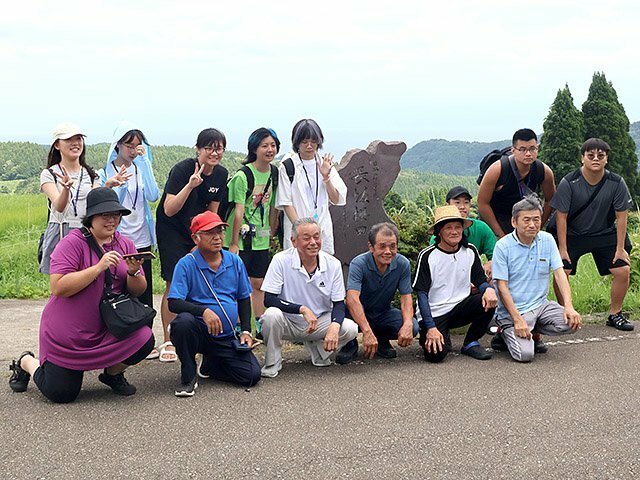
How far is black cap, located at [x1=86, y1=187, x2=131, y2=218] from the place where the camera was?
4.50 meters

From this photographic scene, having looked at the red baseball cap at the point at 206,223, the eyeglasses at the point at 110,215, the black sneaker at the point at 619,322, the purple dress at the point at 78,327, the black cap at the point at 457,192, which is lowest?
the black sneaker at the point at 619,322

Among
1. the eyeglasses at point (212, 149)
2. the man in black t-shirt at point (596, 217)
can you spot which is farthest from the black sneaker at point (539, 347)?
the eyeglasses at point (212, 149)

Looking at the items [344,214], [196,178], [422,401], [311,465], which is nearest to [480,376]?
[422,401]

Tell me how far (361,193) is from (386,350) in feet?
8.22

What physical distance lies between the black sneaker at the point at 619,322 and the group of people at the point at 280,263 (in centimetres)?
2

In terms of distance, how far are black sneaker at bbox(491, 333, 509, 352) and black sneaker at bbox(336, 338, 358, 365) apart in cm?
113

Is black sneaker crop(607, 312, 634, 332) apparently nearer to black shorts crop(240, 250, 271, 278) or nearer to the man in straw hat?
the man in straw hat

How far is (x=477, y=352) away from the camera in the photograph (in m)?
5.63

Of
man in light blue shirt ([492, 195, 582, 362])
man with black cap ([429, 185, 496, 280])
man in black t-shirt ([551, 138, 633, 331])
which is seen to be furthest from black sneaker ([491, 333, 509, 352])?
man in black t-shirt ([551, 138, 633, 331])

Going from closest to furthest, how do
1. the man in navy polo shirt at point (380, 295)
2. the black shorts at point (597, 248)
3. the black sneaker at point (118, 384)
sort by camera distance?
1. the black sneaker at point (118, 384)
2. the man in navy polo shirt at point (380, 295)
3. the black shorts at point (597, 248)

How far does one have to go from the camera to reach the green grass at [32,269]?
A: 25.0 ft

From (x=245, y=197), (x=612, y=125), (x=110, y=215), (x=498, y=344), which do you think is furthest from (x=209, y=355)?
(x=612, y=125)

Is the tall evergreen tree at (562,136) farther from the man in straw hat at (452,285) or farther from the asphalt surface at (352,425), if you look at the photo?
the asphalt surface at (352,425)

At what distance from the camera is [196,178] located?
17.8 ft
